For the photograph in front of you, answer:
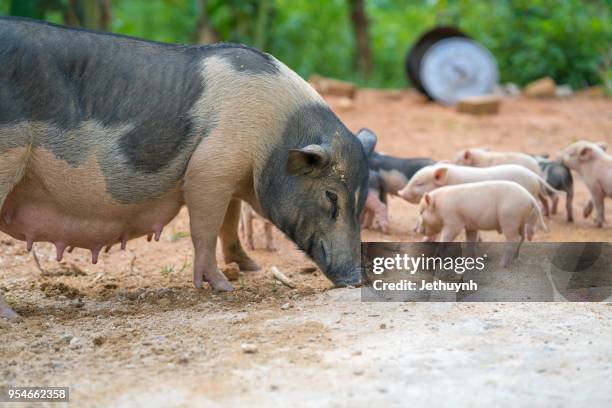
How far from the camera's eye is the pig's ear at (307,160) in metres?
5.49

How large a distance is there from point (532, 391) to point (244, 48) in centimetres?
298

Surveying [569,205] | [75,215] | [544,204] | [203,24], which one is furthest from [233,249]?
[203,24]

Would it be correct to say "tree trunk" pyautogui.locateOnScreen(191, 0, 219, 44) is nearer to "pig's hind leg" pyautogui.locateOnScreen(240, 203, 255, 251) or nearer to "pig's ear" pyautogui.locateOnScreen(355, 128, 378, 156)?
"pig's hind leg" pyautogui.locateOnScreen(240, 203, 255, 251)

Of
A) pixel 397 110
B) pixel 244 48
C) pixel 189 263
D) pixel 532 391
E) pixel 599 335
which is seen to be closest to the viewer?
pixel 532 391

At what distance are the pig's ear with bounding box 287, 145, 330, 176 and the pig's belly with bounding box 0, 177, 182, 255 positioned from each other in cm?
73

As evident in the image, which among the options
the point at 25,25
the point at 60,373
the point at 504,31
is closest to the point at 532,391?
the point at 60,373

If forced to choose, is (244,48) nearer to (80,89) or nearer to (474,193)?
(80,89)

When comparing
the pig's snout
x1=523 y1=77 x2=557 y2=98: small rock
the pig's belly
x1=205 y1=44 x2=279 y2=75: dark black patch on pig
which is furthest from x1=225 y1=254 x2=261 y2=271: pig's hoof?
x1=523 y1=77 x2=557 y2=98: small rock

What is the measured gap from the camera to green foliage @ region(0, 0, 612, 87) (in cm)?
1653

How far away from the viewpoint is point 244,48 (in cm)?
595

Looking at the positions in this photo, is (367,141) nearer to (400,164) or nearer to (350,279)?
(350,279)

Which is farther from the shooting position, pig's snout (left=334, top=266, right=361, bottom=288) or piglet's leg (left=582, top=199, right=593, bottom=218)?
piglet's leg (left=582, top=199, right=593, bottom=218)

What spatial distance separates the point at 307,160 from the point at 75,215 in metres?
1.40

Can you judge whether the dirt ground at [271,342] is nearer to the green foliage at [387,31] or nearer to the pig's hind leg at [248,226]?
the pig's hind leg at [248,226]
